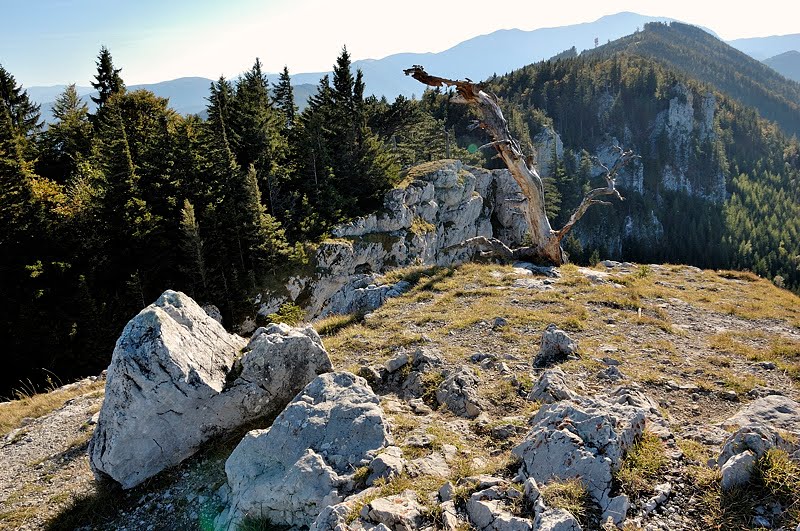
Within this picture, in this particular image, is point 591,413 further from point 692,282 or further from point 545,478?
point 692,282

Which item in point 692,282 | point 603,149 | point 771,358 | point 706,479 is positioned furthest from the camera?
point 603,149

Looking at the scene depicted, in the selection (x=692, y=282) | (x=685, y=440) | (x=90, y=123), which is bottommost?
(x=692, y=282)

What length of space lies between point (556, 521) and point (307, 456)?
3755 millimetres

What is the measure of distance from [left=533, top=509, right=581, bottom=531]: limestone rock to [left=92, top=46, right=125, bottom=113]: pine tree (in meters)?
64.8

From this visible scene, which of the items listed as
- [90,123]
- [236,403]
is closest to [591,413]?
[236,403]

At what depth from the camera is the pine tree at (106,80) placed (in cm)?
5350

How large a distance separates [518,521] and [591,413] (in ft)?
7.46

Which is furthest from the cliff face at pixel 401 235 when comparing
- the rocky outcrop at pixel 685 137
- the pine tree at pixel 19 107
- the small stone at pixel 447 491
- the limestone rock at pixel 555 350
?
the rocky outcrop at pixel 685 137

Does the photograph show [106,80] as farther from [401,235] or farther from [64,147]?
[401,235]

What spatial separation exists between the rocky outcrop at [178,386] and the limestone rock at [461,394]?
2.64 metres

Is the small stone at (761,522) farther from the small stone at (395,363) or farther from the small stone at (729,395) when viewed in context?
the small stone at (395,363)

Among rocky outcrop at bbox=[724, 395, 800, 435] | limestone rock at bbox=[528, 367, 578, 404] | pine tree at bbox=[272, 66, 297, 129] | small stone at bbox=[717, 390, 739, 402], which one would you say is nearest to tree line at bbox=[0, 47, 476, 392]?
pine tree at bbox=[272, 66, 297, 129]

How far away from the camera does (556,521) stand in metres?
4.84

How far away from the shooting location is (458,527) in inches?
208
